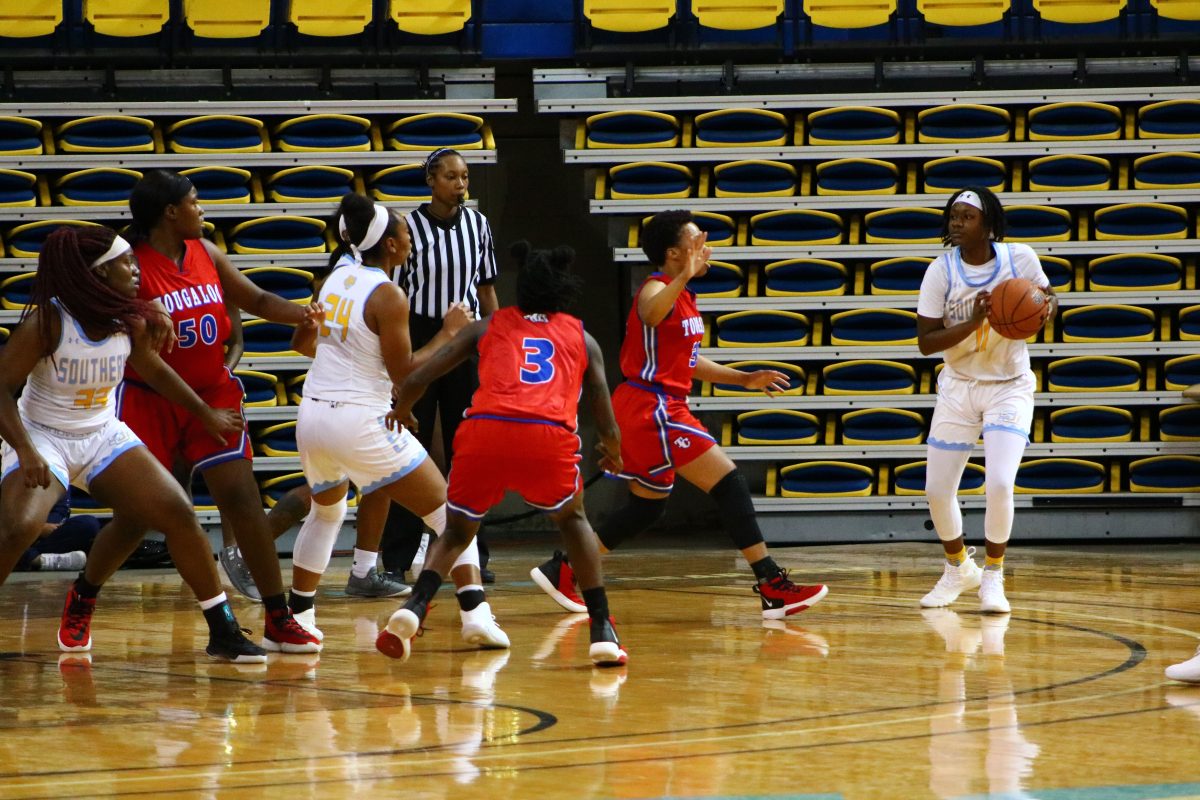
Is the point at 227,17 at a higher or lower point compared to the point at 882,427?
higher

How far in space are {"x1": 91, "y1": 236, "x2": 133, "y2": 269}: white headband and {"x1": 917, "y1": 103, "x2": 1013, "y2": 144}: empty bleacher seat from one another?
23.0ft

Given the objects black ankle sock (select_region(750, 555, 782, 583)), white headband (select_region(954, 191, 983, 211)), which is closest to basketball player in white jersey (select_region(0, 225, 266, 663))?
black ankle sock (select_region(750, 555, 782, 583))

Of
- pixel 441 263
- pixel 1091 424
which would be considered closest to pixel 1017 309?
pixel 441 263

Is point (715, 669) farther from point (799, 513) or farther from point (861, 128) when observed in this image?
point (861, 128)

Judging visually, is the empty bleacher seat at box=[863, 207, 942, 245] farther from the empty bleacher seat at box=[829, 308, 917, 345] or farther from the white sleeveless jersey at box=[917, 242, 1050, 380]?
the white sleeveless jersey at box=[917, 242, 1050, 380]

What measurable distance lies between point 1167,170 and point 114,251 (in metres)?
8.15

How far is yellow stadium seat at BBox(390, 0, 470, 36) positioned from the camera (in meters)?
10.6

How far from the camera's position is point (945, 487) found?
6.58 meters

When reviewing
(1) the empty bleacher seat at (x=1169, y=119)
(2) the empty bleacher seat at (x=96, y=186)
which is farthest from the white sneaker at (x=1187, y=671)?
(2) the empty bleacher seat at (x=96, y=186)

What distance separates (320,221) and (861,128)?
12.6 feet

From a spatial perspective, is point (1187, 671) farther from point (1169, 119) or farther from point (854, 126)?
point (1169, 119)

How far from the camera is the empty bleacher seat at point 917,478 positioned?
10.4 meters

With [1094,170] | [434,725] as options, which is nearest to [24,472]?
[434,725]

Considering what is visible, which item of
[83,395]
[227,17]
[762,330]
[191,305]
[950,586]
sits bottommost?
[950,586]
